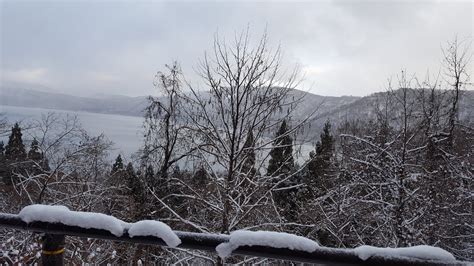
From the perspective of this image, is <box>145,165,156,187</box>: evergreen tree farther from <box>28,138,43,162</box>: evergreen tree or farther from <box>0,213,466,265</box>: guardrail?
<box>0,213,466,265</box>: guardrail

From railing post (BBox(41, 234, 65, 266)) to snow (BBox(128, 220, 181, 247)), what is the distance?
0.40 meters

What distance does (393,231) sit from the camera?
10055 millimetres

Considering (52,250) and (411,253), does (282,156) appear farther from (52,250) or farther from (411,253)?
(411,253)

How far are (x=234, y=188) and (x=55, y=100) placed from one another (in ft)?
274

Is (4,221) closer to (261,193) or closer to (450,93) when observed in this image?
(261,193)

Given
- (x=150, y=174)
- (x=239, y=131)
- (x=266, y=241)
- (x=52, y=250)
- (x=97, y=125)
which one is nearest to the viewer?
(x=266, y=241)

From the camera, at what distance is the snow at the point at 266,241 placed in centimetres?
139

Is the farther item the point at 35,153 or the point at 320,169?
the point at 35,153

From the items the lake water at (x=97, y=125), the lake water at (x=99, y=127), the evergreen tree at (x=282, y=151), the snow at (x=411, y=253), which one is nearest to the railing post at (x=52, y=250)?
the snow at (x=411, y=253)

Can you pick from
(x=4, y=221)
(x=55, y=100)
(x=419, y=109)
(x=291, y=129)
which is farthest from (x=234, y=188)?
(x=55, y=100)

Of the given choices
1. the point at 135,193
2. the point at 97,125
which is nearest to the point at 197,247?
the point at 135,193

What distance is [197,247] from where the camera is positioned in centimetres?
151

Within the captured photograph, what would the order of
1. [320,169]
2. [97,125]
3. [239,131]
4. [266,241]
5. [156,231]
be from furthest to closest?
[97,125]
[320,169]
[239,131]
[156,231]
[266,241]

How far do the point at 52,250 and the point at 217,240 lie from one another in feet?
2.75
